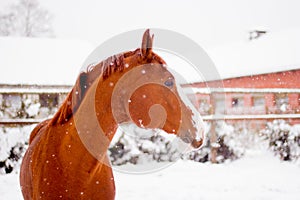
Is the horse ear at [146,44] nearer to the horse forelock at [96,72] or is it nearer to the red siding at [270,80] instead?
the horse forelock at [96,72]

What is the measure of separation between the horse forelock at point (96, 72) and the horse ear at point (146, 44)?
0.04 meters

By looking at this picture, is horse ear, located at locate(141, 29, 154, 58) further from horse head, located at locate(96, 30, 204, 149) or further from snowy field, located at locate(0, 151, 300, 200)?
snowy field, located at locate(0, 151, 300, 200)

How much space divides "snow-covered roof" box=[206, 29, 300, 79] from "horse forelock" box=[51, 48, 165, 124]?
43.9 ft

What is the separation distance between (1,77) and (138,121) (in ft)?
46.3

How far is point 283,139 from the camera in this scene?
7.23 meters

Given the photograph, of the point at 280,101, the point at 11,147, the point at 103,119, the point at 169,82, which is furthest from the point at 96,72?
the point at 280,101

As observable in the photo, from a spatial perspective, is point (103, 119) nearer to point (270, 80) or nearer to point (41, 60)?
point (270, 80)

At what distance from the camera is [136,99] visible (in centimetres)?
190

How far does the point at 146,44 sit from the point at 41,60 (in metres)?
16.1

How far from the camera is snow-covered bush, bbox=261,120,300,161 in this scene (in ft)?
23.3

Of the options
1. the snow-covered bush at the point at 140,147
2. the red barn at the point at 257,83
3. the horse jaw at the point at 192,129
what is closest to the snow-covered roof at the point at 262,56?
the red barn at the point at 257,83

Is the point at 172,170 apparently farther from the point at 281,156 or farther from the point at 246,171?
the point at 281,156

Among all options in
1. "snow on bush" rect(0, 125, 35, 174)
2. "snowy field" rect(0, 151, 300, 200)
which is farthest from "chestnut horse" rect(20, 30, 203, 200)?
"snow on bush" rect(0, 125, 35, 174)

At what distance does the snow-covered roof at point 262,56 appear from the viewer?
15.4m
